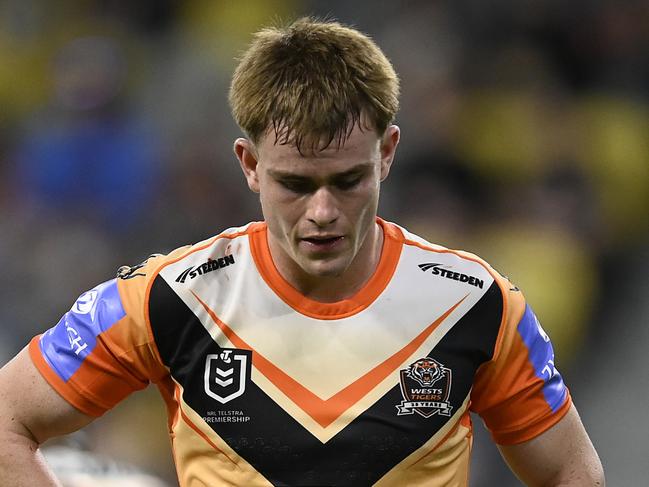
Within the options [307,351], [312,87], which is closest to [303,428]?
[307,351]

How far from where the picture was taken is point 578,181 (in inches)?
271

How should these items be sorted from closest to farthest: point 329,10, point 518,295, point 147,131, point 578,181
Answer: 1. point 518,295
2. point 578,181
3. point 147,131
4. point 329,10

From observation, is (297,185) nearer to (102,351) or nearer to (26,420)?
(102,351)

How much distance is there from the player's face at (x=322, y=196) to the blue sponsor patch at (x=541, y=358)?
487 mm

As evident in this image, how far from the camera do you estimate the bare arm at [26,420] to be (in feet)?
9.84

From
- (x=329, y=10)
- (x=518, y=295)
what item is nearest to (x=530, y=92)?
(x=329, y=10)

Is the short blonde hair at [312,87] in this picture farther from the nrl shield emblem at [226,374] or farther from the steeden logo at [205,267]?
the nrl shield emblem at [226,374]

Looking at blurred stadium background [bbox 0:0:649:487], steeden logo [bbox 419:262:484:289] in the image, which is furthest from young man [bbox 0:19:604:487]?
blurred stadium background [bbox 0:0:649:487]

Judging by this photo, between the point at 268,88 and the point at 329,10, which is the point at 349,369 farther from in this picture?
the point at 329,10

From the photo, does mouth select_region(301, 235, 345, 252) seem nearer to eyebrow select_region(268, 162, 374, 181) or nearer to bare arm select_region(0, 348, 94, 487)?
eyebrow select_region(268, 162, 374, 181)

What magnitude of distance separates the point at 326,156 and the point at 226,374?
616mm

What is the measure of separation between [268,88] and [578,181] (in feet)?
14.1

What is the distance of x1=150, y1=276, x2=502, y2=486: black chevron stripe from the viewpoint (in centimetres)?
295

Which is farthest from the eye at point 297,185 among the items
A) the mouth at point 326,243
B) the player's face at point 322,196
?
the mouth at point 326,243
